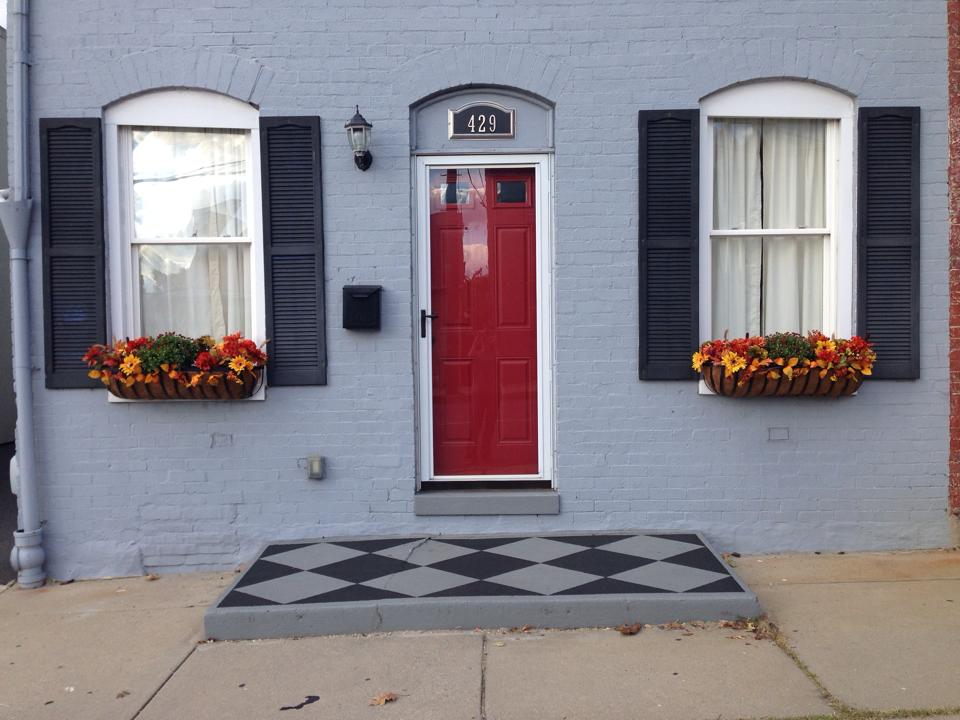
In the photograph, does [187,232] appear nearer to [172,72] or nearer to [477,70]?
[172,72]

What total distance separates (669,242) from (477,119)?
151 cm

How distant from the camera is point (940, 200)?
20.1 ft

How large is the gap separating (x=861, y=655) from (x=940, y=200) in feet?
10.5

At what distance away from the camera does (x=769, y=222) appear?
249 inches

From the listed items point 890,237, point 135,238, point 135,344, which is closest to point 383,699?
point 135,344

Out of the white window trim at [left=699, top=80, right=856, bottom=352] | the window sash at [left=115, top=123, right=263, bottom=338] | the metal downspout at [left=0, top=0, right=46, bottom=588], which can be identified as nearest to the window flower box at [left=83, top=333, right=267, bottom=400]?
the window sash at [left=115, top=123, right=263, bottom=338]

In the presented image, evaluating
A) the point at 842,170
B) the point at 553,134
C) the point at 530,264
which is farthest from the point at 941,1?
the point at 530,264

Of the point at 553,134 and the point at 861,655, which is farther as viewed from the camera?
the point at 553,134

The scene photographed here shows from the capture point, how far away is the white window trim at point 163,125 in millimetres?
6137

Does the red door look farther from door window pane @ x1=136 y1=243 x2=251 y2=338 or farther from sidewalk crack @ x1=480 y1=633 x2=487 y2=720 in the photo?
sidewalk crack @ x1=480 y1=633 x2=487 y2=720

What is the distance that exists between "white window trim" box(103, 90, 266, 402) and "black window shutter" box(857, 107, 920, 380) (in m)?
3.98

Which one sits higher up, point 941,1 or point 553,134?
point 941,1

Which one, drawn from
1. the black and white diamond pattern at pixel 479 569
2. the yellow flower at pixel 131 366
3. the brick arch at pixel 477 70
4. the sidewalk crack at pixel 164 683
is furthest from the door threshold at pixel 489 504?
the brick arch at pixel 477 70

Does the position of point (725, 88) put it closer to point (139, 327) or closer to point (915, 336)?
point (915, 336)
